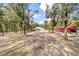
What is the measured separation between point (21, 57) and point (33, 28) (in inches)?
13.6

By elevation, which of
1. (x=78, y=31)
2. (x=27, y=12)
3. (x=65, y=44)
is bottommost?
(x=65, y=44)

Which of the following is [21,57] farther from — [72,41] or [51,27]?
[72,41]

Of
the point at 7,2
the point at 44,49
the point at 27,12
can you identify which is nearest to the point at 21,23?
the point at 27,12

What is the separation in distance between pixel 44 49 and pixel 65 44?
0.78 feet

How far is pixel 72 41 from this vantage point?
1.57 m

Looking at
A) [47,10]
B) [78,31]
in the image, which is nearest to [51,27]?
[47,10]

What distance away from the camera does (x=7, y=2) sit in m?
1.58

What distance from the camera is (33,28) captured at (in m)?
1.59

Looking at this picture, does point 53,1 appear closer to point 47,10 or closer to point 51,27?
point 47,10

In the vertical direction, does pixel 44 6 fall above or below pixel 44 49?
above

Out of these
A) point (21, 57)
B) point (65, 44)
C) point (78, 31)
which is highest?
point (78, 31)

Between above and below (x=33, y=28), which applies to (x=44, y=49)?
below

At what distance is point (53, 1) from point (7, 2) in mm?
512

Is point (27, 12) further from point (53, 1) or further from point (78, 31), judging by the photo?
point (78, 31)
